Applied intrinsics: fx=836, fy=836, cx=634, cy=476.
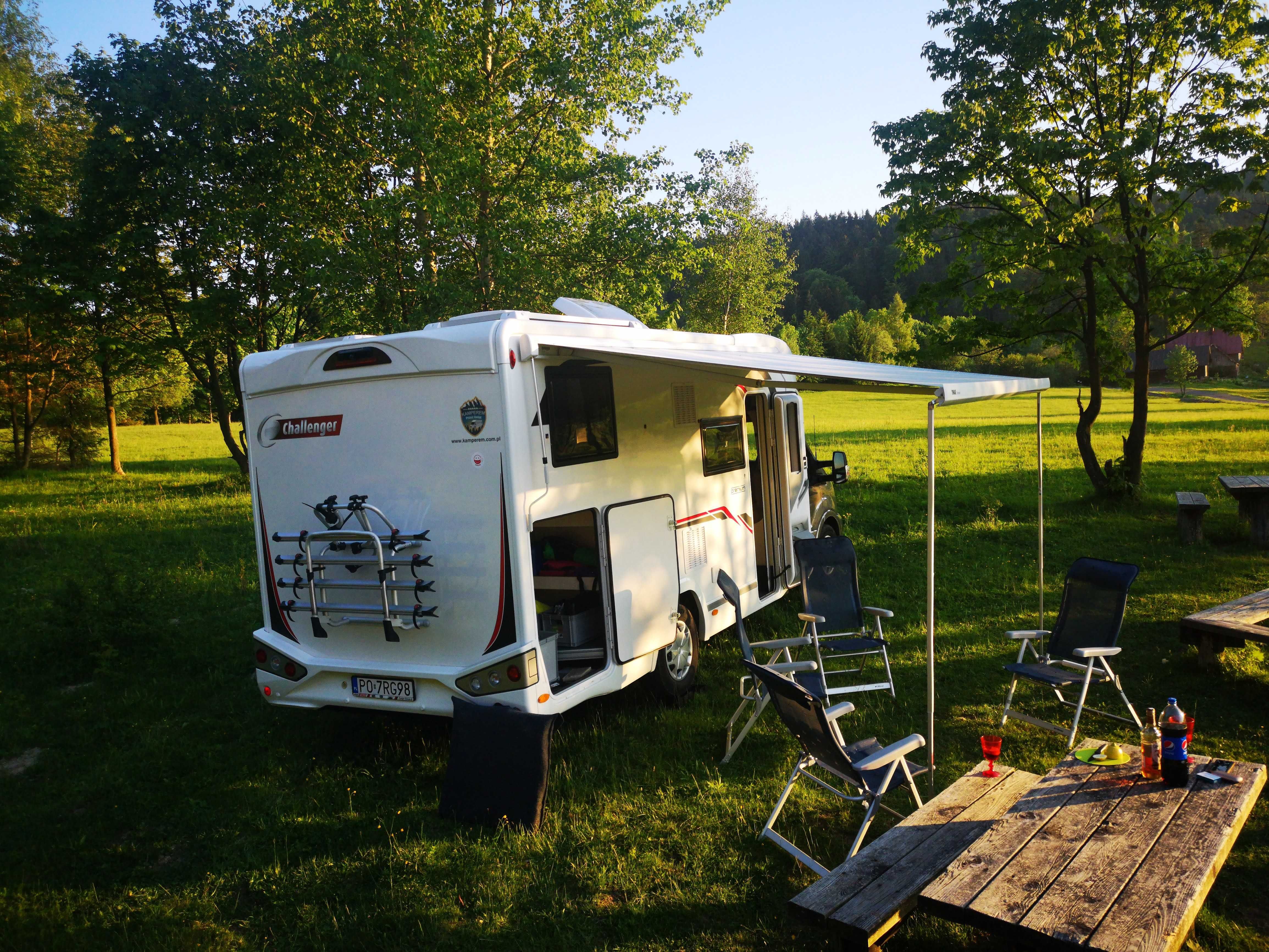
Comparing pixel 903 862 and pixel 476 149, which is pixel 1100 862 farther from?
pixel 476 149

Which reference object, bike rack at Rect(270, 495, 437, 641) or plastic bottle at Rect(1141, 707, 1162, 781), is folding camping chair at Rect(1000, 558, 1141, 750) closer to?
plastic bottle at Rect(1141, 707, 1162, 781)

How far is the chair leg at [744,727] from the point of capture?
5.11 m

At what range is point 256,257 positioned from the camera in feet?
50.2

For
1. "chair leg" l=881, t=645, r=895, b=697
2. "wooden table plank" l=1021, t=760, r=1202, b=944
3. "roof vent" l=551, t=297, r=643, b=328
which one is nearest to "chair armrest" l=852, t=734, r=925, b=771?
"wooden table plank" l=1021, t=760, r=1202, b=944

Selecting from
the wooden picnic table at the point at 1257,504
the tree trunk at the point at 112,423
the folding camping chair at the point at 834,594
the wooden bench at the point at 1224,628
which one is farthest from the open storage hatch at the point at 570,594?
the tree trunk at the point at 112,423

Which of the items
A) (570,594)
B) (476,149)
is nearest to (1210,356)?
(476,149)

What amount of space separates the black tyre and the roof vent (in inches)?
86.1

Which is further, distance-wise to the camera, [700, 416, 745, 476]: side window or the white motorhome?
[700, 416, 745, 476]: side window

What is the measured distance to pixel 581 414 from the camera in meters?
5.27

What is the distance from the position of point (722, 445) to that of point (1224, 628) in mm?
3959

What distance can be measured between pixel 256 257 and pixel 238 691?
10869 mm

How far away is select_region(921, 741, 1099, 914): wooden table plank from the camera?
2.86 metres

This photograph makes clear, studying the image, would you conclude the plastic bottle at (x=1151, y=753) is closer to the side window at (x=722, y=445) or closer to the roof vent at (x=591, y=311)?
the side window at (x=722, y=445)

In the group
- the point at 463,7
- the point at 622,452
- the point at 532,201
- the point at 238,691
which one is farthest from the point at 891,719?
the point at 463,7
